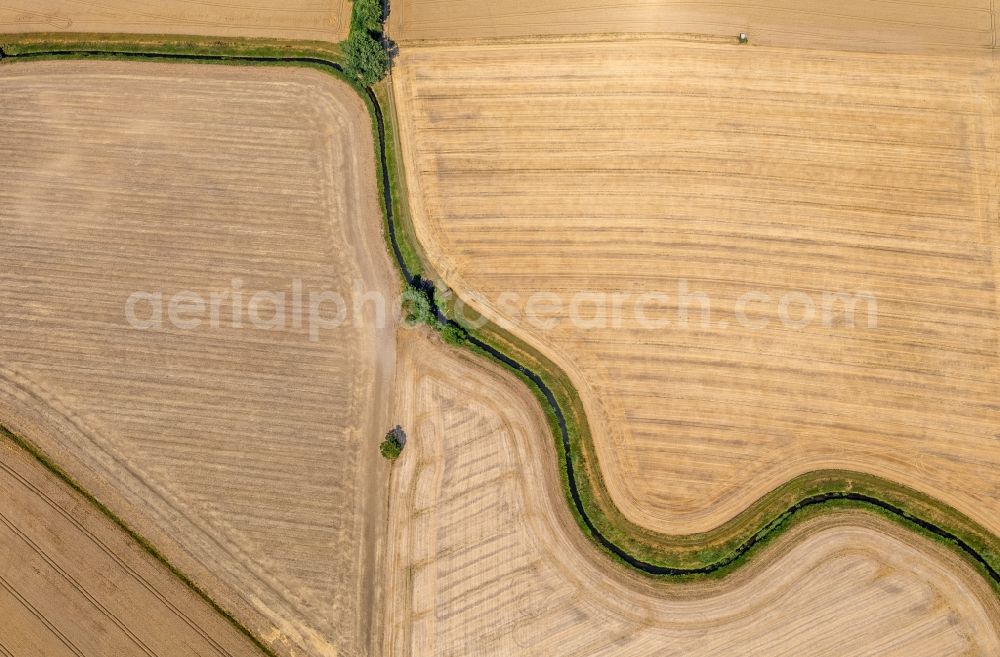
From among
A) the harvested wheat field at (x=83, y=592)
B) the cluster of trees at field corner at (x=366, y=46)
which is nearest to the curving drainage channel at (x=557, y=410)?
the cluster of trees at field corner at (x=366, y=46)

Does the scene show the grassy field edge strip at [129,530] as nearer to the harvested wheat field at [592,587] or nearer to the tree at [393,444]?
the harvested wheat field at [592,587]

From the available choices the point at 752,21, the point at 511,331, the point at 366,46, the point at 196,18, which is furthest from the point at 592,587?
the point at 196,18

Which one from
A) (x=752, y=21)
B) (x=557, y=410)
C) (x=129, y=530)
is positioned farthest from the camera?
(x=752, y=21)

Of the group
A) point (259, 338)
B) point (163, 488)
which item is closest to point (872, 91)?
point (259, 338)

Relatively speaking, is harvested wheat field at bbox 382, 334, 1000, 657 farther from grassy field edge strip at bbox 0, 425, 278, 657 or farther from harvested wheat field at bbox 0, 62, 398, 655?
grassy field edge strip at bbox 0, 425, 278, 657

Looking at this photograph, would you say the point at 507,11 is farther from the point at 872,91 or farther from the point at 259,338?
the point at 259,338

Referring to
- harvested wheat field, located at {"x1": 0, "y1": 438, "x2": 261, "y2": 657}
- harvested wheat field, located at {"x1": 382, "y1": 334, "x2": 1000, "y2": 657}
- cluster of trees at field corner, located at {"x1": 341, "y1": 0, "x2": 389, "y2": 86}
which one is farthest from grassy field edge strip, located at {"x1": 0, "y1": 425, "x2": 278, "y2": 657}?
cluster of trees at field corner, located at {"x1": 341, "y1": 0, "x2": 389, "y2": 86}

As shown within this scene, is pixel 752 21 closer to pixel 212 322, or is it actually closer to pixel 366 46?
pixel 366 46
